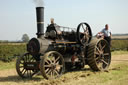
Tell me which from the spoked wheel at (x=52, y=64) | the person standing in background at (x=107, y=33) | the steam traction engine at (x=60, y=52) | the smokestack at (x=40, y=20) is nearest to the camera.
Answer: the spoked wheel at (x=52, y=64)

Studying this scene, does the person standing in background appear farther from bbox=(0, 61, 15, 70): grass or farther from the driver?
bbox=(0, 61, 15, 70): grass

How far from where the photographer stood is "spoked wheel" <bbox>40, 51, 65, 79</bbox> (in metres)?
7.10

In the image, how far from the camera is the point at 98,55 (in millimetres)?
9445

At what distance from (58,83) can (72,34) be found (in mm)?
3228

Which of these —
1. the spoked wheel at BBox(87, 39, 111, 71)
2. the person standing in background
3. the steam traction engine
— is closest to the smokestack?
the steam traction engine

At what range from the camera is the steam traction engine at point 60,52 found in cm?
761

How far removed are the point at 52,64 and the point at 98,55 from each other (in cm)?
286

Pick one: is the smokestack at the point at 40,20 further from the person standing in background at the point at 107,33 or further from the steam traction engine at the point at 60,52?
the person standing in background at the point at 107,33

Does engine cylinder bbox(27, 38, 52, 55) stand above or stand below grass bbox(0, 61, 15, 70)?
above

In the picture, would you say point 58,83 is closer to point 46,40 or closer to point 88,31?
point 46,40

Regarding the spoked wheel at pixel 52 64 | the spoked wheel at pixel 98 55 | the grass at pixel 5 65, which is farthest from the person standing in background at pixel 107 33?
the grass at pixel 5 65

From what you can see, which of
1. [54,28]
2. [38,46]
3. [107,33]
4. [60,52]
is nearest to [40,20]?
[54,28]

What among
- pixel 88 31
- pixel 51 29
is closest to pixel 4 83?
pixel 51 29

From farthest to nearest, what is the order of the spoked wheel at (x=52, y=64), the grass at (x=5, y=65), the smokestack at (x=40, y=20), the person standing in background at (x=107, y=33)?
1. the grass at (x=5, y=65)
2. the person standing in background at (x=107, y=33)
3. the smokestack at (x=40, y=20)
4. the spoked wheel at (x=52, y=64)
